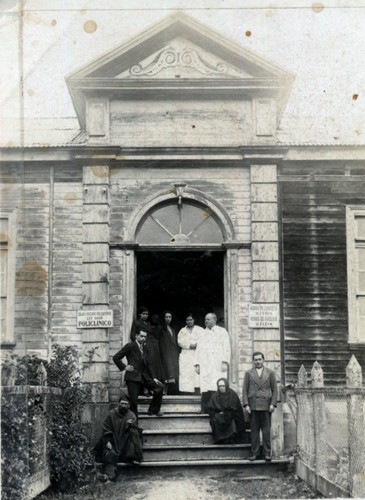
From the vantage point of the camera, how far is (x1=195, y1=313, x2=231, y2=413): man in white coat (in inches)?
538

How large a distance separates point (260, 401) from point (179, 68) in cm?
609

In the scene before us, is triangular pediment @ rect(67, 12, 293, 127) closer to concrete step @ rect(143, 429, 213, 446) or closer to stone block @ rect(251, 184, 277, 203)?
stone block @ rect(251, 184, 277, 203)

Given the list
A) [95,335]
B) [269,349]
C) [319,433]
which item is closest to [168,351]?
[95,335]

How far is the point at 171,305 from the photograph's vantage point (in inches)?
744

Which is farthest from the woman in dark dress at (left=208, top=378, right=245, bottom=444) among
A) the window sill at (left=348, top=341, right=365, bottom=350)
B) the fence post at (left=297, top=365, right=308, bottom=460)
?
the window sill at (left=348, top=341, right=365, bottom=350)

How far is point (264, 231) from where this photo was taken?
1401 centimetres

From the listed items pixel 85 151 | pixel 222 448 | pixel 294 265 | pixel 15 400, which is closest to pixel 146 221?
pixel 85 151

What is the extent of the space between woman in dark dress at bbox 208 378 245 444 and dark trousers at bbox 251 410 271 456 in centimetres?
45

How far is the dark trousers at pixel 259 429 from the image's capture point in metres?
12.5

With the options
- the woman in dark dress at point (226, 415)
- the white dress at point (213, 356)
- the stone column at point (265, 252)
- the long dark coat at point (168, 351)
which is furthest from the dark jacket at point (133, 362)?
the stone column at point (265, 252)

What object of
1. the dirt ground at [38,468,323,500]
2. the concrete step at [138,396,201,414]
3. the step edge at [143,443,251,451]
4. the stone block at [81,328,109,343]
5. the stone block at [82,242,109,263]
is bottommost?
the dirt ground at [38,468,323,500]

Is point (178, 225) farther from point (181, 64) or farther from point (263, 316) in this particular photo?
point (181, 64)

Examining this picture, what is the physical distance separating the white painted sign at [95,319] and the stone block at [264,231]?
9.70ft

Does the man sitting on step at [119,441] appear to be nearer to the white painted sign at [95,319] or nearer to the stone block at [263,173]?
the white painted sign at [95,319]
